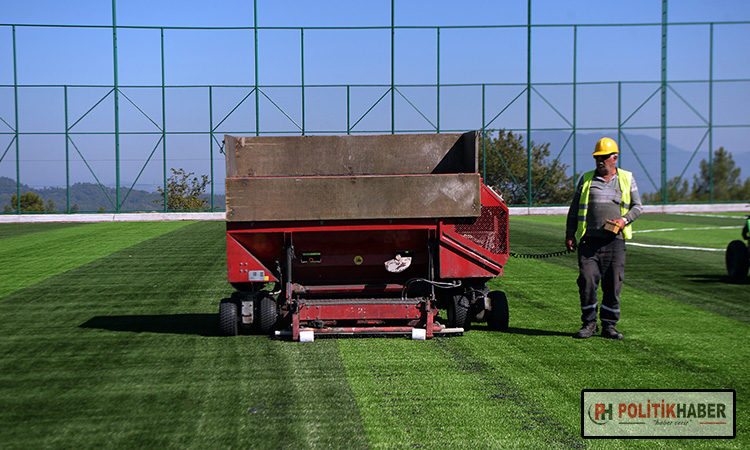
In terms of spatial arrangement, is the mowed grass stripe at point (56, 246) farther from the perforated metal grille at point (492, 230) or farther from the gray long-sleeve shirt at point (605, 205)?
the gray long-sleeve shirt at point (605, 205)

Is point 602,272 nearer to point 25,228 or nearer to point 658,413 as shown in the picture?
point 658,413

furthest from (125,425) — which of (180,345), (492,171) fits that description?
(492,171)

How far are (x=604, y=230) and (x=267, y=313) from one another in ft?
11.8

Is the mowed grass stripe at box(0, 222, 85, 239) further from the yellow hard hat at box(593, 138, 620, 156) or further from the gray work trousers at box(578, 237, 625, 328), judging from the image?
the yellow hard hat at box(593, 138, 620, 156)

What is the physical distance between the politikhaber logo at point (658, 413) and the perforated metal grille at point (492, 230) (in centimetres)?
299

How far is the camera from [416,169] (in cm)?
1006

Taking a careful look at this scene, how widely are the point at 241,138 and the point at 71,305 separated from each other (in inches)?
144

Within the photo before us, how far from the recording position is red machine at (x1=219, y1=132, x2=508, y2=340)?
8.30 meters

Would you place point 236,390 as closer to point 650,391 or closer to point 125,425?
point 125,425

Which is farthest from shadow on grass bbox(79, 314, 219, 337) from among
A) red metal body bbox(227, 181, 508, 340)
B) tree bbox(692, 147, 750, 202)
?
tree bbox(692, 147, 750, 202)

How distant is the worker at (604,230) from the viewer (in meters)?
8.30

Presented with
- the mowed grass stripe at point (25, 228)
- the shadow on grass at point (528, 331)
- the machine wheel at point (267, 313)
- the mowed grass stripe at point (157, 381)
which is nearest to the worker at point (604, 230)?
the shadow on grass at point (528, 331)

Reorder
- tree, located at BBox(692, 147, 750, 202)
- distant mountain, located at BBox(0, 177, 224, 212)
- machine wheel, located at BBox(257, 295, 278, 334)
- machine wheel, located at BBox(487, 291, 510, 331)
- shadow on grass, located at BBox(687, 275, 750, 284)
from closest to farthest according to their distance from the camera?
machine wheel, located at BBox(257, 295, 278, 334) → machine wheel, located at BBox(487, 291, 510, 331) → shadow on grass, located at BBox(687, 275, 750, 284) → distant mountain, located at BBox(0, 177, 224, 212) → tree, located at BBox(692, 147, 750, 202)

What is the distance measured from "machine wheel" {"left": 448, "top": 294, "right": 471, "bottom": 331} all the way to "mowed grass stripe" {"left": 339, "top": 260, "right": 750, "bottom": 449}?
0.20m
